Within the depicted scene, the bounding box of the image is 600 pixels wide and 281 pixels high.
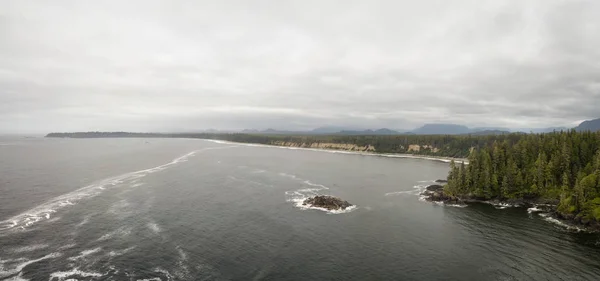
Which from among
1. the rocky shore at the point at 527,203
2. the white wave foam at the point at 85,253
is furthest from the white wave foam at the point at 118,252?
the rocky shore at the point at 527,203

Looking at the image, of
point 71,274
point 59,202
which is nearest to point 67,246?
point 71,274

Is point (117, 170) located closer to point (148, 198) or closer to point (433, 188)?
point (148, 198)

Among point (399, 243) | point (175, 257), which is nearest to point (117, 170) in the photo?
Answer: point (175, 257)

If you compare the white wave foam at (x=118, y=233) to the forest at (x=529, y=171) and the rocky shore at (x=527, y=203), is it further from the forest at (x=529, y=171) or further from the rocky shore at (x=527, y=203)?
the forest at (x=529, y=171)

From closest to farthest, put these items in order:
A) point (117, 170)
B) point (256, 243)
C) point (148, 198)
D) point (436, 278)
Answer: point (436, 278), point (256, 243), point (148, 198), point (117, 170)

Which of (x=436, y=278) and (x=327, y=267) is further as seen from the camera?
(x=327, y=267)

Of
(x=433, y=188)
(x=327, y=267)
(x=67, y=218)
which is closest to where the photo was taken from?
(x=327, y=267)

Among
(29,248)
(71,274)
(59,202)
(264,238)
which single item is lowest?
(71,274)

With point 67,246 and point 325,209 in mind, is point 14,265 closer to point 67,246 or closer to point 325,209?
point 67,246
